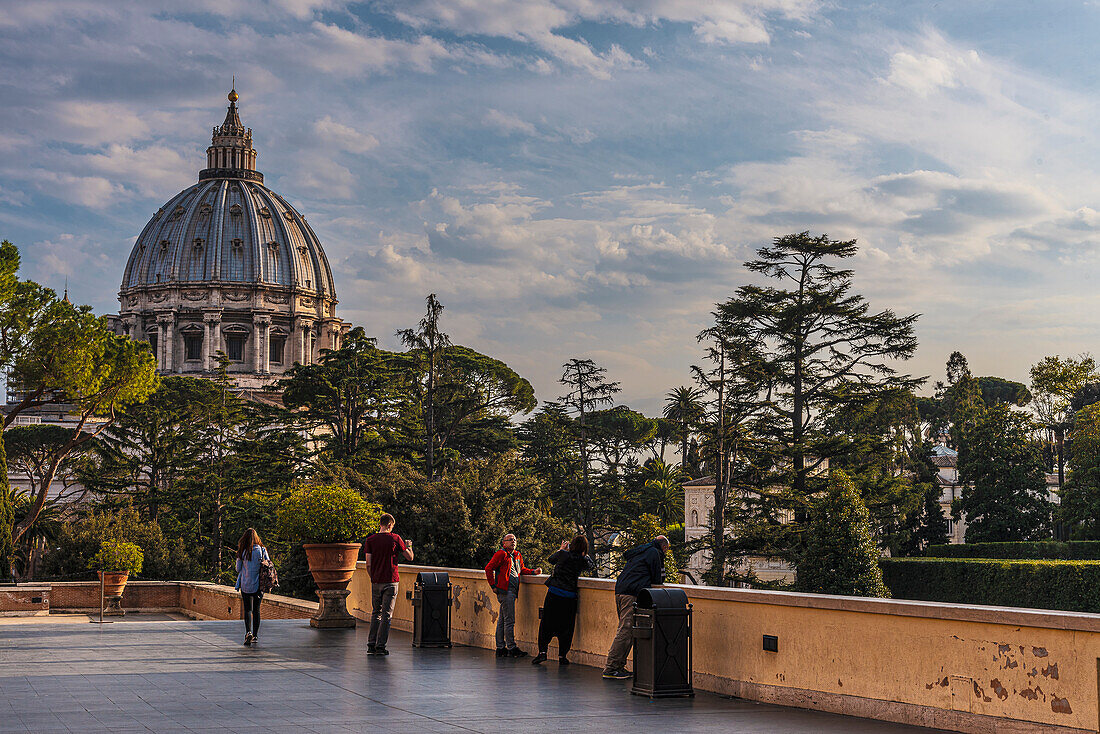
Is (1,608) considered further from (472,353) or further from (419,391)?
(472,353)

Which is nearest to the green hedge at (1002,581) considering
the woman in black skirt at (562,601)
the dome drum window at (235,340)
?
the woman in black skirt at (562,601)

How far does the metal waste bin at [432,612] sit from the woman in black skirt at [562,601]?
2.10 meters

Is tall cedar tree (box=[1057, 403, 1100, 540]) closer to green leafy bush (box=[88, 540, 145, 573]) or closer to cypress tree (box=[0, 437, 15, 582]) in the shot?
green leafy bush (box=[88, 540, 145, 573])

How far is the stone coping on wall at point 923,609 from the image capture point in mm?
7727

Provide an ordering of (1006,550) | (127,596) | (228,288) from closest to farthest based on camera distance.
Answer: (127,596), (1006,550), (228,288)

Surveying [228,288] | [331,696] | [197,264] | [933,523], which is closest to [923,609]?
[331,696]

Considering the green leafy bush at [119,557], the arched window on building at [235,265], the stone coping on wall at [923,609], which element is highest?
the arched window on building at [235,265]

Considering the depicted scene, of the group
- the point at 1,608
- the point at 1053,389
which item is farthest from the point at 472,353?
the point at 1,608

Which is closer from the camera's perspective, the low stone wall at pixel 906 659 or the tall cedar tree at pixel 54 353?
the low stone wall at pixel 906 659

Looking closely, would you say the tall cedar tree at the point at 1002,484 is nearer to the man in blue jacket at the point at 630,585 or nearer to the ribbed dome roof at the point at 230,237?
the man in blue jacket at the point at 630,585

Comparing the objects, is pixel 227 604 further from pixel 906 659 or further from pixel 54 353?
pixel 906 659

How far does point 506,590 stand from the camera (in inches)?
544

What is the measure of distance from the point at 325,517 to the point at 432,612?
3.05 m

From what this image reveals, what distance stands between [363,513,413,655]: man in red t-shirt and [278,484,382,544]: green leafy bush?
2708mm
